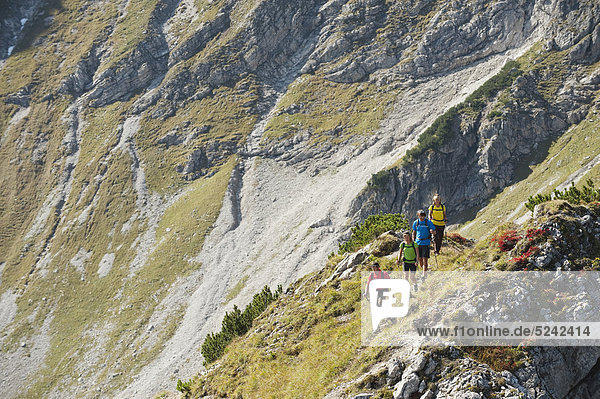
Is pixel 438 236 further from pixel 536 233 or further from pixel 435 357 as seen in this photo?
pixel 435 357

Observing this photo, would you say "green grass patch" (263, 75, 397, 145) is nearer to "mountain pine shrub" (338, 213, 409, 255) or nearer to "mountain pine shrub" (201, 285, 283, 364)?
"mountain pine shrub" (338, 213, 409, 255)

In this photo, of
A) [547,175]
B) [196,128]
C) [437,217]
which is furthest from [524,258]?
[196,128]

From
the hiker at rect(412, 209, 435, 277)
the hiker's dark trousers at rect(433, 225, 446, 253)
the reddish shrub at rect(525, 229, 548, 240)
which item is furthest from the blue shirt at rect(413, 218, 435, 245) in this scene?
the reddish shrub at rect(525, 229, 548, 240)

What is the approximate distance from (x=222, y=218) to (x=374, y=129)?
51944 mm

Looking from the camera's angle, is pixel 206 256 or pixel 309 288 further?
pixel 206 256

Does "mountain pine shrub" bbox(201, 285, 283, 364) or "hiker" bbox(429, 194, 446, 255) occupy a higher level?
"hiker" bbox(429, 194, 446, 255)

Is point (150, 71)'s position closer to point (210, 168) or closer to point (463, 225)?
point (210, 168)

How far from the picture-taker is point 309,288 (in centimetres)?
2842

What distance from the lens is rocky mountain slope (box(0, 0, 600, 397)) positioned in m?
86.6

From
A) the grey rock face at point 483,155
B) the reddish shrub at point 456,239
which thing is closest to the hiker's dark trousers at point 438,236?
the reddish shrub at point 456,239

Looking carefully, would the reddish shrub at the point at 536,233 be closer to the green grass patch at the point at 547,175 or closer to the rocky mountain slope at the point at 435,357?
the rocky mountain slope at the point at 435,357

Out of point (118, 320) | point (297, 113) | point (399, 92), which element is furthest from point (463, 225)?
point (118, 320)

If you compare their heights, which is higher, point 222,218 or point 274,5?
point 274,5

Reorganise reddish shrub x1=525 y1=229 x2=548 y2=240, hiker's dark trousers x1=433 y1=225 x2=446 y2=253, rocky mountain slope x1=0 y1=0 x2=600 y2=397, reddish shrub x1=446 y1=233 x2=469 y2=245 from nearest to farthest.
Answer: reddish shrub x1=525 y1=229 x2=548 y2=240, hiker's dark trousers x1=433 y1=225 x2=446 y2=253, reddish shrub x1=446 y1=233 x2=469 y2=245, rocky mountain slope x1=0 y1=0 x2=600 y2=397
